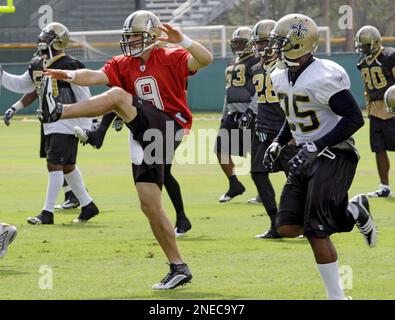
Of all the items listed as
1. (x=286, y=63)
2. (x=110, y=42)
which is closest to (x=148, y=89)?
(x=286, y=63)

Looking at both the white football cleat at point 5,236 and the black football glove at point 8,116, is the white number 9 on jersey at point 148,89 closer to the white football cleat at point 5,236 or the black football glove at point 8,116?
the white football cleat at point 5,236

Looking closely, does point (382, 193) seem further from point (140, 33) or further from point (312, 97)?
point (312, 97)

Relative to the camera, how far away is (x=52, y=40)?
12555mm

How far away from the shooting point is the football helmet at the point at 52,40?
12.5 metres

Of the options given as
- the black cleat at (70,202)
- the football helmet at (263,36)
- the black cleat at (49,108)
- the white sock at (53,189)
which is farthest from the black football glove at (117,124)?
the black cleat at (49,108)

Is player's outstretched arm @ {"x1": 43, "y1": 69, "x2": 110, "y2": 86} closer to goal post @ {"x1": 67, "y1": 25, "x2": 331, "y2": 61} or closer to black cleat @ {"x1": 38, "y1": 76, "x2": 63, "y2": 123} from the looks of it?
black cleat @ {"x1": 38, "y1": 76, "x2": 63, "y2": 123}

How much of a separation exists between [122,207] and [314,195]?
6.53 m

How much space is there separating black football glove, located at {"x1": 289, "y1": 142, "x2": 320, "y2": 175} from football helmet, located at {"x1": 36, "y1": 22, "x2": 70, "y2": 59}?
5592 mm

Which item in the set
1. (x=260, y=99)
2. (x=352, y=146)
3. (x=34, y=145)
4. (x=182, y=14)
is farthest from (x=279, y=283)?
(x=182, y=14)

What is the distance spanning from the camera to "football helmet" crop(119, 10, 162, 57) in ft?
28.6

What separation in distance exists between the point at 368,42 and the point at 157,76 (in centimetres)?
637

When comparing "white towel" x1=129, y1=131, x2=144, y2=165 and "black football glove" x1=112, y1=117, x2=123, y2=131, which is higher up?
"white towel" x1=129, y1=131, x2=144, y2=165

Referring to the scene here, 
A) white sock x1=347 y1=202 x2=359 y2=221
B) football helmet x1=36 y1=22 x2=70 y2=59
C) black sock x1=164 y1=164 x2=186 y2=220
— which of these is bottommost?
black sock x1=164 y1=164 x2=186 y2=220

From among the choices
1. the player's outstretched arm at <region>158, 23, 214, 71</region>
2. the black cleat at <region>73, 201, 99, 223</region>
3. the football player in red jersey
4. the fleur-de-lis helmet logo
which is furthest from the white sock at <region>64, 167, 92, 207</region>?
the fleur-de-lis helmet logo
